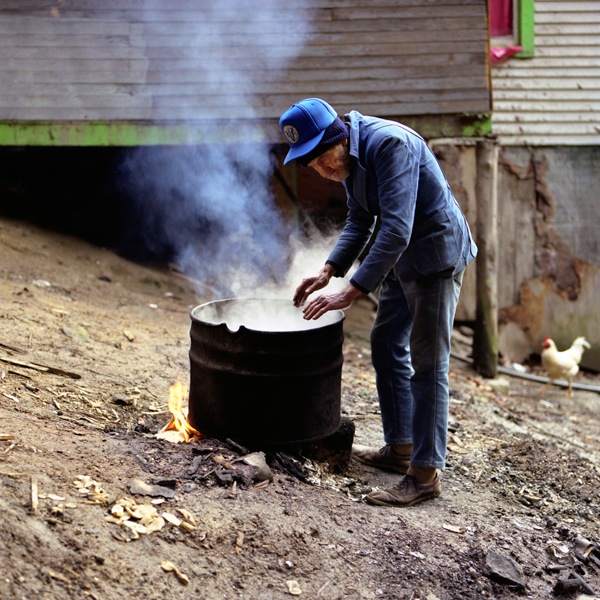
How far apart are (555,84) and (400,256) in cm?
771

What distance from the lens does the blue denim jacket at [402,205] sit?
446 cm

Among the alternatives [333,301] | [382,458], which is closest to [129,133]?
Answer: [382,458]

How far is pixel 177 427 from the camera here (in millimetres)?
5258

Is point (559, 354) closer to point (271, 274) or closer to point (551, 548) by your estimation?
point (271, 274)

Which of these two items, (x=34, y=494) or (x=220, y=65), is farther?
(x=220, y=65)

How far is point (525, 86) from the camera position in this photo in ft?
36.7

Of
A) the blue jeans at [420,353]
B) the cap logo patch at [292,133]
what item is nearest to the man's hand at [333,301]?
the blue jeans at [420,353]

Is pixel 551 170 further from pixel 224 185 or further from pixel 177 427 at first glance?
pixel 177 427

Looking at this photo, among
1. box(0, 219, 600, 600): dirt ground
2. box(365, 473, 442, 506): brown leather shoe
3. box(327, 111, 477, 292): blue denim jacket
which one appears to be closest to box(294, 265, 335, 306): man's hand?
box(327, 111, 477, 292): blue denim jacket

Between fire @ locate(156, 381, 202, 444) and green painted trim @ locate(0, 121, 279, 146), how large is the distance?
462 centimetres

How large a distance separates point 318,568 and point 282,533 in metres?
0.27

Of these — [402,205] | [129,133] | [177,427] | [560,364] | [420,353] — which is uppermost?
[129,133]

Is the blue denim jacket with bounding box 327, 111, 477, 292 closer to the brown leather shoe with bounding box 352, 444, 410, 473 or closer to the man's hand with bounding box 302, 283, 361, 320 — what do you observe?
the man's hand with bounding box 302, 283, 361, 320

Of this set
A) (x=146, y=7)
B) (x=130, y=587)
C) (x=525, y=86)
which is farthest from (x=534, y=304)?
(x=130, y=587)
